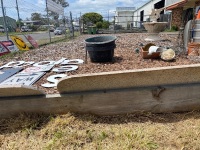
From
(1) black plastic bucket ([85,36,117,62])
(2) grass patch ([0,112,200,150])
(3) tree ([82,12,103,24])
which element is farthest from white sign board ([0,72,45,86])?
(3) tree ([82,12,103,24])

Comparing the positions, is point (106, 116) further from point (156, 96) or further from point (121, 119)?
point (156, 96)

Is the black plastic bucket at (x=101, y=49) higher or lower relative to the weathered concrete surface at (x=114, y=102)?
higher

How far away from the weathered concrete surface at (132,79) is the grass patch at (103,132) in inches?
15.9

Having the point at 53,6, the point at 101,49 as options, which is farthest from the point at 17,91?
the point at 53,6

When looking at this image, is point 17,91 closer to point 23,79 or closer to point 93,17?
point 23,79

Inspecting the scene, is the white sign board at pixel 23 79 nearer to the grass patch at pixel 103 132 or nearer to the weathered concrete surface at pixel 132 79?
the grass patch at pixel 103 132

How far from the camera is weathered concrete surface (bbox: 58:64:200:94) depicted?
6.95ft

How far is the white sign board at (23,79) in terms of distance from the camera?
10.4ft

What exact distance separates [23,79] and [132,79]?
7.50ft

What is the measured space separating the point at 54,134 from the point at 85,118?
Result: 438 millimetres

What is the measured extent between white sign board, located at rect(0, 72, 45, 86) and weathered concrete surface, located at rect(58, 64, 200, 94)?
1.31 metres

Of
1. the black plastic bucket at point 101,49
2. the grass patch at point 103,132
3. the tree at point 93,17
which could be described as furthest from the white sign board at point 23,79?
the tree at point 93,17

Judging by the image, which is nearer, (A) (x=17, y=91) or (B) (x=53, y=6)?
(A) (x=17, y=91)

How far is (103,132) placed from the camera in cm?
194
